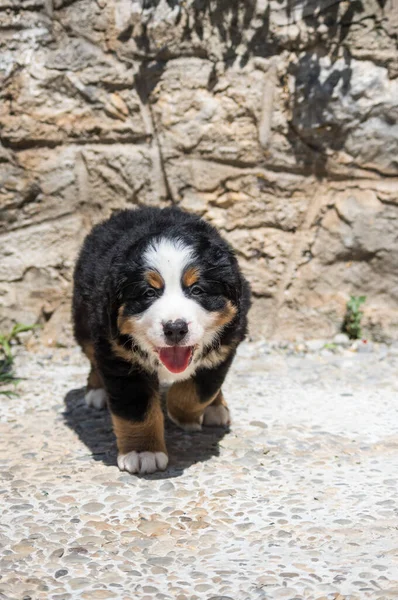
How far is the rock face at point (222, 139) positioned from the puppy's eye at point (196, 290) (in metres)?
2.39

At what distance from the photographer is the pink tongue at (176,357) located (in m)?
3.51

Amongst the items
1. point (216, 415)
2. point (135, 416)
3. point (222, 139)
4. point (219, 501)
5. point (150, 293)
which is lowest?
point (219, 501)

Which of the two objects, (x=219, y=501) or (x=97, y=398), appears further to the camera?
(x=97, y=398)

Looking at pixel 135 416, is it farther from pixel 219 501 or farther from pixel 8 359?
pixel 8 359

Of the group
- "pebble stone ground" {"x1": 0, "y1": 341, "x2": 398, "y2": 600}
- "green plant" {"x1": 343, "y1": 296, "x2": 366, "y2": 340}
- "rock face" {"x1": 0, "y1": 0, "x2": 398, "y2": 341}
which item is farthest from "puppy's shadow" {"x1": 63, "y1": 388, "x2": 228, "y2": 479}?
"green plant" {"x1": 343, "y1": 296, "x2": 366, "y2": 340}

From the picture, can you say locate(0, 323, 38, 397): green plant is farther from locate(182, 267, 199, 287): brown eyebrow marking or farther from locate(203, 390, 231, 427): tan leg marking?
locate(182, 267, 199, 287): brown eyebrow marking

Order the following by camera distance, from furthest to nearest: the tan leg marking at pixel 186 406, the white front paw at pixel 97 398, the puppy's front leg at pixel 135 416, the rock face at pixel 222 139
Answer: the rock face at pixel 222 139, the white front paw at pixel 97 398, the tan leg marking at pixel 186 406, the puppy's front leg at pixel 135 416

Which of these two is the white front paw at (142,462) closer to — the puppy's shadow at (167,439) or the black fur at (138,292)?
the puppy's shadow at (167,439)

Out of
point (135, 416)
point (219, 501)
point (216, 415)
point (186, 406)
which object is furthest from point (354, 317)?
point (219, 501)

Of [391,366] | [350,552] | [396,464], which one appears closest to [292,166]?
[391,366]

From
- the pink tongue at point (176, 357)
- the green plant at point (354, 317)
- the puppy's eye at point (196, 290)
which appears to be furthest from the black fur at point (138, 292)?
the green plant at point (354, 317)

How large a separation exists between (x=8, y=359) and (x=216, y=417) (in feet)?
5.92

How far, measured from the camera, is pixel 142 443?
12.3ft

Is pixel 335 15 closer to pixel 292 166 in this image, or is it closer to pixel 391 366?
pixel 292 166
